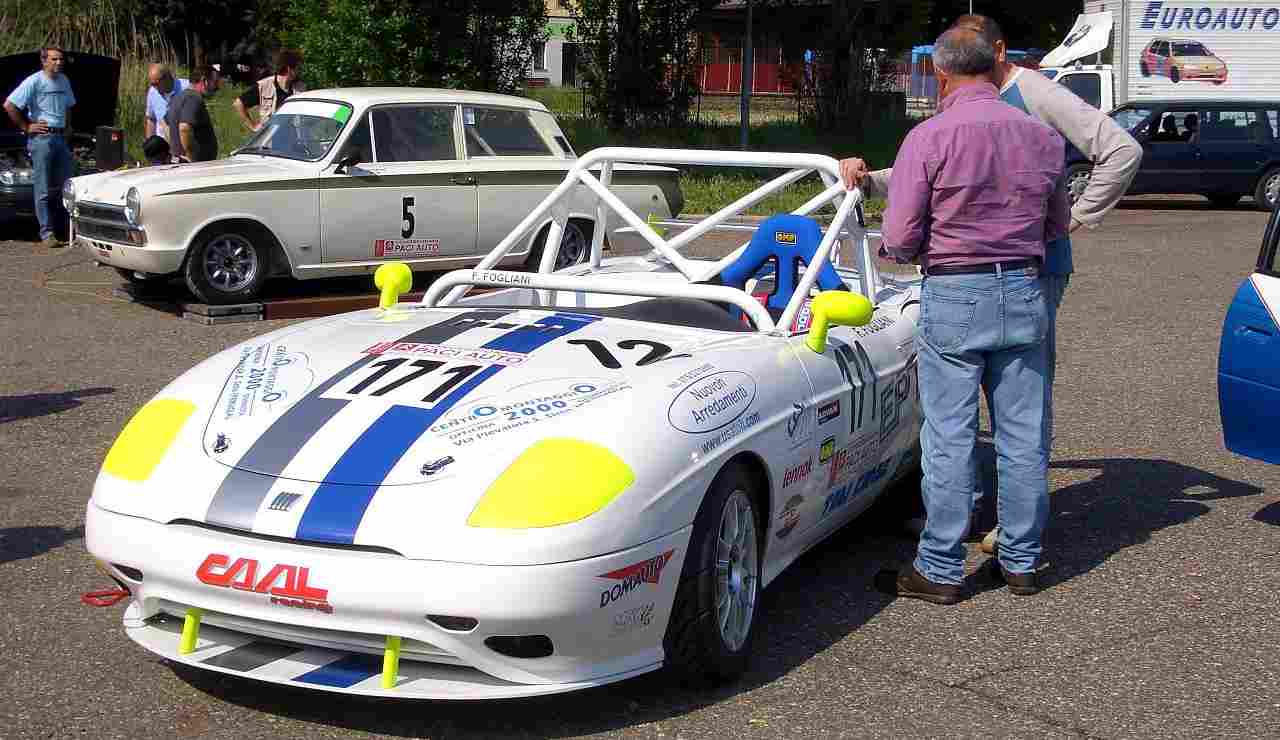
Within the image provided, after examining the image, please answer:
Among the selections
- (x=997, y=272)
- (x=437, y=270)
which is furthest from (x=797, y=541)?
(x=437, y=270)

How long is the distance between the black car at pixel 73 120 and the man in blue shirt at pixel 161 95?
1.37 ft

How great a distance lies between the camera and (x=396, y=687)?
12.3ft

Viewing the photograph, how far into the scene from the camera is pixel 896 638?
4.77 m

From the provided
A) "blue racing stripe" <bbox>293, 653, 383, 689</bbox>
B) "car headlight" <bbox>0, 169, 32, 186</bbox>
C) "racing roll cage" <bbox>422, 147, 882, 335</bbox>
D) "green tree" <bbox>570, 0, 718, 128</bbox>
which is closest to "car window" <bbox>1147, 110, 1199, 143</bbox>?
"green tree" <bbox>570, 0, 718, 128</bbox>

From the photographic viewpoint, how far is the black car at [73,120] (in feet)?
47.2

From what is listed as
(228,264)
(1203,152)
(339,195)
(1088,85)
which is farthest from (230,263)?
(1088,85)

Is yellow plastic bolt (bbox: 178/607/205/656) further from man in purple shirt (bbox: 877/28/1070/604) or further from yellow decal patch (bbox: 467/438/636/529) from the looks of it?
man in purple shirt (bbox: 877/28/1070/604)

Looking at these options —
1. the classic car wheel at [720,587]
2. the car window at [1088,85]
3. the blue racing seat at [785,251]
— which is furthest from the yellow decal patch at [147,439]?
the car window at [1088,85]

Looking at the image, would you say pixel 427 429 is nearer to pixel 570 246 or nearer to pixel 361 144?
pixel 361 144

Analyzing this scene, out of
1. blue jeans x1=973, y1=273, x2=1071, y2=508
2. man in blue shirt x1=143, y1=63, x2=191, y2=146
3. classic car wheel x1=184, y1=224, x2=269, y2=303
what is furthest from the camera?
man in blue shirt x1=143, y1=63, x2=191, y2=146

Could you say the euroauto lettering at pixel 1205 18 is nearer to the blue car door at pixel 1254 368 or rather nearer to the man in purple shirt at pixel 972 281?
the blue car door at pixel 1254 368

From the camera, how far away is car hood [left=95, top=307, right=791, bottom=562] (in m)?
3.79

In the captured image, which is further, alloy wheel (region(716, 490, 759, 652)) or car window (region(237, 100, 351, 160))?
car window (region(237, 100, 351, 160))

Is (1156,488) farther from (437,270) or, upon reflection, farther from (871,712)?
(437,270)
